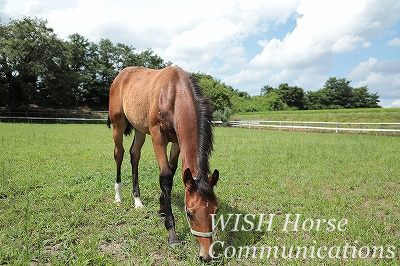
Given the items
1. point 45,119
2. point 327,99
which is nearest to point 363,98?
point 327,99

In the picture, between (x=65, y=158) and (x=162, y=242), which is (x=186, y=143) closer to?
(x=162, y=242)

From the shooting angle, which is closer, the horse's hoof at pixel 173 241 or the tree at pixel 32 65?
the horse's hoof at pixel 173 241

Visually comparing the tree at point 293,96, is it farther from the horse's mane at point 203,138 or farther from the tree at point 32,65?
the horse's mane at point 203,138

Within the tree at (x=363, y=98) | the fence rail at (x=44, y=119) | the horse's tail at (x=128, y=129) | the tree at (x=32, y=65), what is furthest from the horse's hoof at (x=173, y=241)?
the tree at (x=363, y=98)

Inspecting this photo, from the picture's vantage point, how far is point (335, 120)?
98.5 feet

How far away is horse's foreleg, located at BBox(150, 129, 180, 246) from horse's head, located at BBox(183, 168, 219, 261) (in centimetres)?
62

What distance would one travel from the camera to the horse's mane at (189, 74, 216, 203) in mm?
2564

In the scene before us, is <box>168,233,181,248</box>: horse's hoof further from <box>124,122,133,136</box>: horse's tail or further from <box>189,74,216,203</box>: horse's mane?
<box>124,122,133,136</box>: horse's tail

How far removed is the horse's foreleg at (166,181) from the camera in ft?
10.2

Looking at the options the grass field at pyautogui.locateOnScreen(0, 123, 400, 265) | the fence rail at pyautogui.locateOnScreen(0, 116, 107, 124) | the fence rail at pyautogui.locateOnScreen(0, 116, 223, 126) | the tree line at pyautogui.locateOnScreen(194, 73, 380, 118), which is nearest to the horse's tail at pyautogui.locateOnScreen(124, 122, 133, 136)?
the grass field at pyautogui.locateOnScreen(0, 123, 400, 265)

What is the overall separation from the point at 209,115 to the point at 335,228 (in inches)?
91.2

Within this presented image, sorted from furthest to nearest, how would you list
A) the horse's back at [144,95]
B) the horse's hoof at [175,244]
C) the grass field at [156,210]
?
the horse's back at [144,95] < the horse's hoof at [175,244] < the grass field at [156,210]

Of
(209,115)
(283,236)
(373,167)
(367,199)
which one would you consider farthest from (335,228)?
(373,167)

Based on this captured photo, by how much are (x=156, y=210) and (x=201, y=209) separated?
72.7 inches
